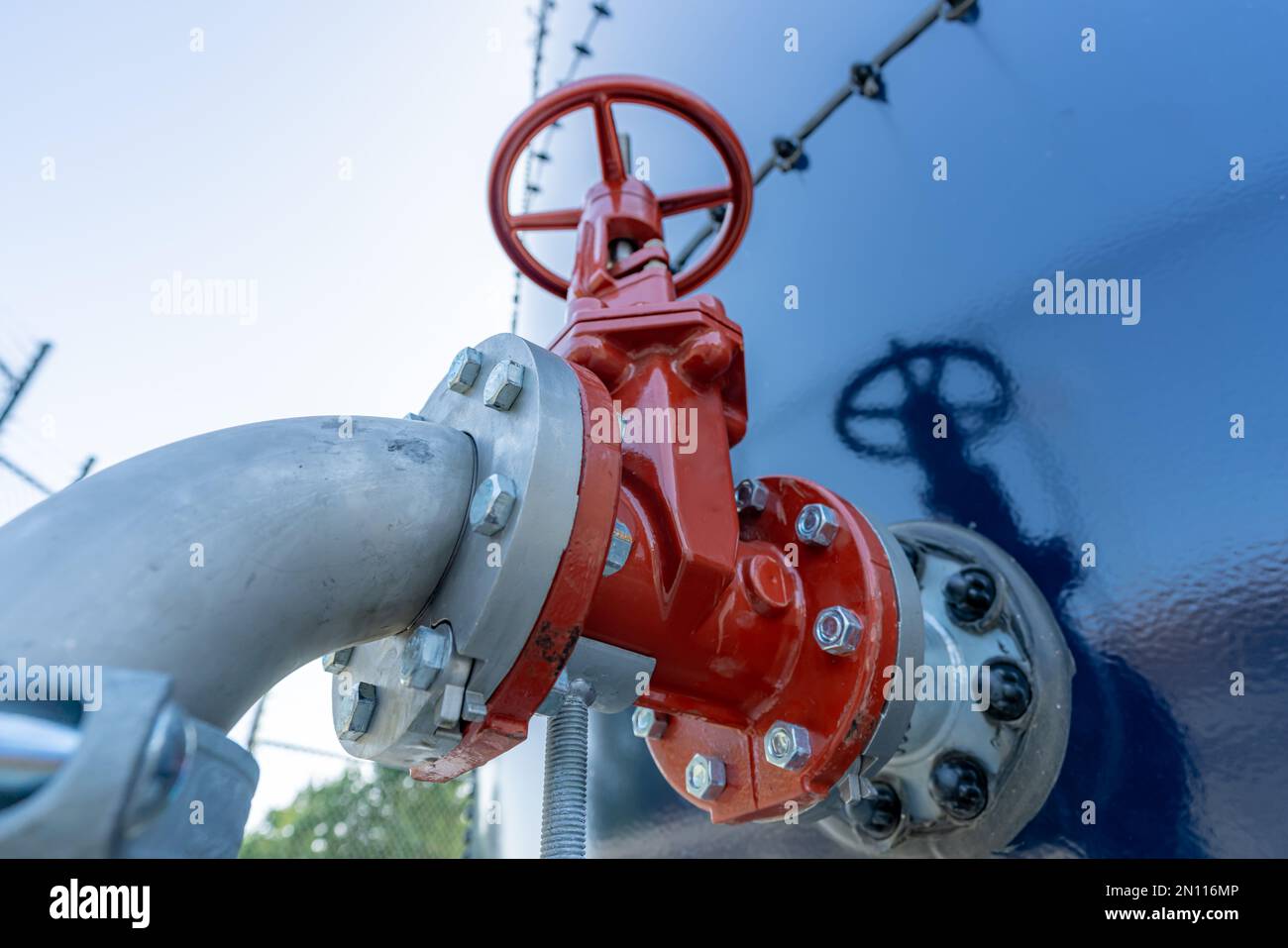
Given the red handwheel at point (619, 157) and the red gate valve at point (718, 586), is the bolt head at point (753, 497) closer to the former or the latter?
the red gate valve at point (718, 586)

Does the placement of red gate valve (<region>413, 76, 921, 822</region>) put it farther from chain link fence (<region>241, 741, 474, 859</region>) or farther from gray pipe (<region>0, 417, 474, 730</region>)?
chain link fence (<region>241, 741, 474, 859</region>)

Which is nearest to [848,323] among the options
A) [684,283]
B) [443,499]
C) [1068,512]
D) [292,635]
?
[684,283]

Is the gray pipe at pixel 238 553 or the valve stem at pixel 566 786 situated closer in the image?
the gray pipe at pixel 238 553

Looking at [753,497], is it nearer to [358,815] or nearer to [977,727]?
[977,727]

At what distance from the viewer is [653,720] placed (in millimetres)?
772

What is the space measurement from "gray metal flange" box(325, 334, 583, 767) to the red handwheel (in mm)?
396

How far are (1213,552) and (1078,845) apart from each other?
0.75 ft

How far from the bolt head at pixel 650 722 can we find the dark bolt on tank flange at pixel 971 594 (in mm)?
263

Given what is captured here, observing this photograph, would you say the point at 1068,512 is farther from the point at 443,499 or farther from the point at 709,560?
the point at 443,499

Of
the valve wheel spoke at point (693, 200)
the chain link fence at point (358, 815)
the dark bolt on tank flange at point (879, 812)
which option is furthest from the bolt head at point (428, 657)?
the chain link fence at point (358, 815)

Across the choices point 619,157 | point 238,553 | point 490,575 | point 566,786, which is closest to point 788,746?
point 566,786

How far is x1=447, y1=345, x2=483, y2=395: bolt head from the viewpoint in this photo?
58 centimetres

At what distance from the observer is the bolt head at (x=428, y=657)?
1.60 feet

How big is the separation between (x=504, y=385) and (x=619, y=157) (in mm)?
416
